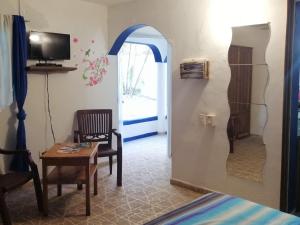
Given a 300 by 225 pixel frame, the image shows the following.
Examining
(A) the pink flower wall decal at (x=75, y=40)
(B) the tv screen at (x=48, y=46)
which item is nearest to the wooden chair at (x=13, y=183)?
(B) the tv screen at (x=48, y=46)

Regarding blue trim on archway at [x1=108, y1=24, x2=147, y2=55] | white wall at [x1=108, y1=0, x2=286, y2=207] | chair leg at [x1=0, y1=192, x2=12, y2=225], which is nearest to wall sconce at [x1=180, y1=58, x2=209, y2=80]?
white wall at [x1=108, y1=0, x2=286, y2=207]

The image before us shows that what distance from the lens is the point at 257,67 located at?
9.29ft

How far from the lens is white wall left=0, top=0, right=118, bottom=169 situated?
3.48m

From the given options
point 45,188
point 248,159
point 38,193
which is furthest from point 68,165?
point 248,159

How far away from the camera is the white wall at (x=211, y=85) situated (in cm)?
272

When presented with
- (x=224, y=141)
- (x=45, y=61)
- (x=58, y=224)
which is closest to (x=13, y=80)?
(x=45, y=61)

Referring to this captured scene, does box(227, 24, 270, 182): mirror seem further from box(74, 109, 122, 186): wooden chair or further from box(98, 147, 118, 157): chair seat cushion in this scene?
box(74, 109, 122, 186): wooden chair

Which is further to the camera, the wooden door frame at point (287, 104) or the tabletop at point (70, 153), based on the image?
the tabletop at point (70, 153)

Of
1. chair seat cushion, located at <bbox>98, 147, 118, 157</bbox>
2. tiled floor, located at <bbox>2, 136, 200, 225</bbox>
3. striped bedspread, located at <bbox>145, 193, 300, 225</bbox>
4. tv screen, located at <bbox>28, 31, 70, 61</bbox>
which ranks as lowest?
tiled floor, located at <bbox>2, 136, 200, 225</bbox>

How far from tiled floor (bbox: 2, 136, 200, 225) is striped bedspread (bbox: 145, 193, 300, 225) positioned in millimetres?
1067

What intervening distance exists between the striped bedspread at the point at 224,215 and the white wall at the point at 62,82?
7.89ft

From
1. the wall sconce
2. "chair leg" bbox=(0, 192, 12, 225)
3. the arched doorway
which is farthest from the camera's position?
the arched doorway

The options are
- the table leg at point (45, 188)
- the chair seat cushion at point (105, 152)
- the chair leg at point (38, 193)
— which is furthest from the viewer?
the chair seat cushion at point (105, 152)

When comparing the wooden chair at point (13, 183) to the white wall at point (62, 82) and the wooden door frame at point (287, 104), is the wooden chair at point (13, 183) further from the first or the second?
the wooden door frame at point (287, 104)
